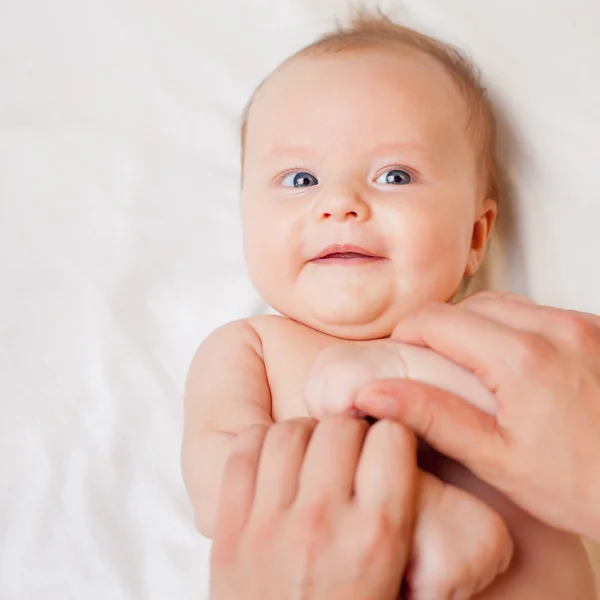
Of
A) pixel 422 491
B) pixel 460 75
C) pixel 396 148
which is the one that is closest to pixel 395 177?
pixel 396 148

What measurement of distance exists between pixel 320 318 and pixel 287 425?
0.33 meters

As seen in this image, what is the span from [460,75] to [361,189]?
1.13 feet

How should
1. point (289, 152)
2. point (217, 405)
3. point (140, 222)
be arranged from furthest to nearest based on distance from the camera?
point (140, 222) < point (289, 152) < point (217, 405)

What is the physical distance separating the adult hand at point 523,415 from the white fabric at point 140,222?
488mm

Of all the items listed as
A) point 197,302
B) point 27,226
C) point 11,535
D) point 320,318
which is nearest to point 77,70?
point 27,226

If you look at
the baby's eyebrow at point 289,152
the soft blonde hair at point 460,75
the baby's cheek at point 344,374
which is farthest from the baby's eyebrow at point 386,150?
the baby's cheek at point 344,374

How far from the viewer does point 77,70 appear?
1549 millimetres

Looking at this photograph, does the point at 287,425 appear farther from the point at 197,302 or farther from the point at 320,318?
the point at 197,302

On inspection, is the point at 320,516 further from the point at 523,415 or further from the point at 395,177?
the point at 395,177

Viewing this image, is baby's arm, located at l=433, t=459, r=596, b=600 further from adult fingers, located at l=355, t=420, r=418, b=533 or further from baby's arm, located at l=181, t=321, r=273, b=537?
baby's arm, located at l=181, t=321, r=273, b=537

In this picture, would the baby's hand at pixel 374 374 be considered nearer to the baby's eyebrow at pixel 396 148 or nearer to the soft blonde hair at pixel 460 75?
the baby's eyebrow at pixel 396 148

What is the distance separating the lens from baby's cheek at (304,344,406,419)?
0.82 meters

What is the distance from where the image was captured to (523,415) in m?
0.79

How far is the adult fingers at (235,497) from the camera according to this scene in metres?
0.75
